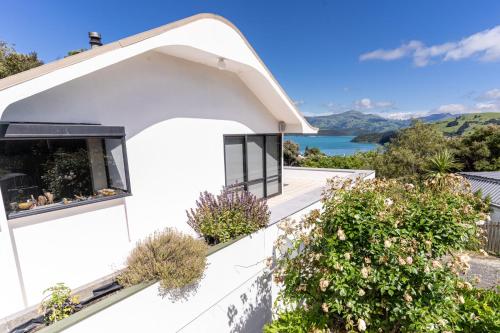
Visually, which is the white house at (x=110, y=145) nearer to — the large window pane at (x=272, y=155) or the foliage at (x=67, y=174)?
the foliage at (x=67, y=174)

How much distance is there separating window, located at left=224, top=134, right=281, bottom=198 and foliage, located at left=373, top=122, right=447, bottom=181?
1506cm

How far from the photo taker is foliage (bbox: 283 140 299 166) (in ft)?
87.9

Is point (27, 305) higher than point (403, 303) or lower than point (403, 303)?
lower

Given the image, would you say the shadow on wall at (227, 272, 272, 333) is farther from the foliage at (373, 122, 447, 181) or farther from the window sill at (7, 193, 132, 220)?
the foliage at (373, 122, 447, 181)

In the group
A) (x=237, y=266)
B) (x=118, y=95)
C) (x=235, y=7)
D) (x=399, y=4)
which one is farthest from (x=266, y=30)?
(x=237, y=266)

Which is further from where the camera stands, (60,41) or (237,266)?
(60,41)

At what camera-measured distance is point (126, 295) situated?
2730 mm

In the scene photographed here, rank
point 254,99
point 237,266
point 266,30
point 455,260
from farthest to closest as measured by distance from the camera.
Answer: point 266,30 → point 254,99 → point 237,266 → point 455,260

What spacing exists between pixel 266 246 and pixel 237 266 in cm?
86

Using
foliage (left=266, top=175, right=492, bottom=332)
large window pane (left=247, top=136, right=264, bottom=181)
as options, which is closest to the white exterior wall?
large window pane (left=247, top=136, right=264, bottom=181)

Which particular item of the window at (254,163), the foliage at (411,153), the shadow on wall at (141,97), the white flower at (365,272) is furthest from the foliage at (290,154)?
the white flower at (365,272)

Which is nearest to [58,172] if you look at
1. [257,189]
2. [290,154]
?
[257,189]

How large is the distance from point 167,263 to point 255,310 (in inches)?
97.3

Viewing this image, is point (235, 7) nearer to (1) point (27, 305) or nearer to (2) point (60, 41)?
(2) point (60, 41)
